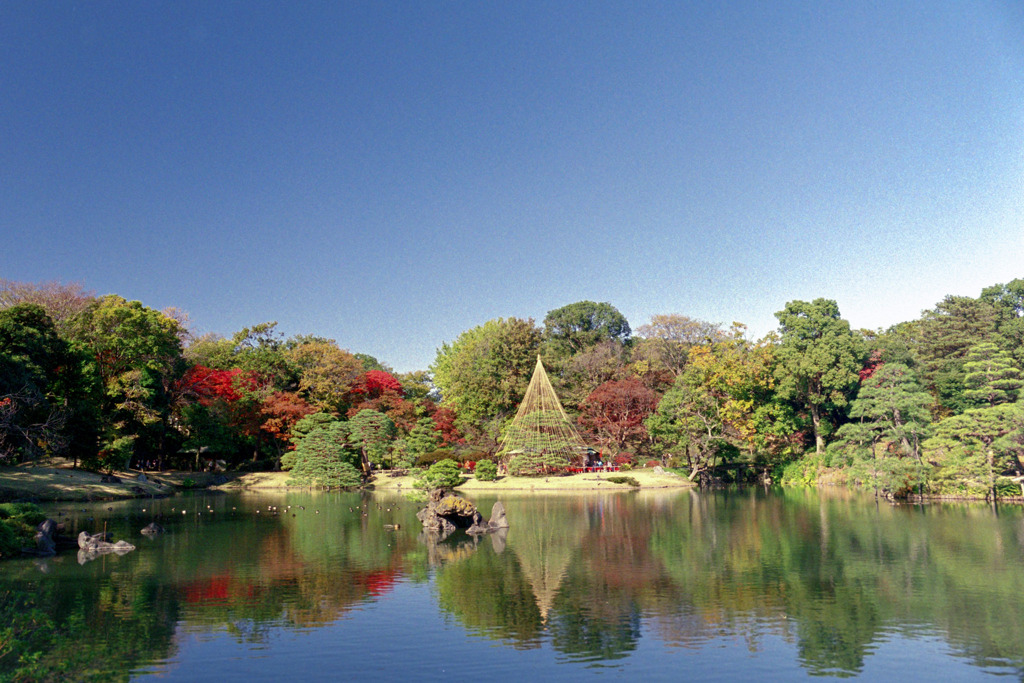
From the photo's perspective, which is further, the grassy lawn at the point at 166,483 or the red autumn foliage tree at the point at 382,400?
the red autumn foliage tree at the point at 382,400

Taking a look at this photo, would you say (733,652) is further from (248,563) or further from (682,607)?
(248,563)

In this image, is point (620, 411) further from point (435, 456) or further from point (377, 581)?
point (377, 581)

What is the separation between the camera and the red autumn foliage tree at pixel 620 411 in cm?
5403

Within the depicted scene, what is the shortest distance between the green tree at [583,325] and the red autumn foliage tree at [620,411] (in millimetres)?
17412

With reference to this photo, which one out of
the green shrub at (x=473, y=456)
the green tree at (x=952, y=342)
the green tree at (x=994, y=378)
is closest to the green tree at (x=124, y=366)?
the green shrub at (x=473, y=456)

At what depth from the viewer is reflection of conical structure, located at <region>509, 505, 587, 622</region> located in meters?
17.7

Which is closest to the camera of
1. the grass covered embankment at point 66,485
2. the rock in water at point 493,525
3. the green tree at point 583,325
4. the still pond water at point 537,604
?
the still pond water at point 537,604

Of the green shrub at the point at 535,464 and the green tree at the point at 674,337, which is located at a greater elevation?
the green tree at the point at 674,337

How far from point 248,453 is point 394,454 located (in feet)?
51.6

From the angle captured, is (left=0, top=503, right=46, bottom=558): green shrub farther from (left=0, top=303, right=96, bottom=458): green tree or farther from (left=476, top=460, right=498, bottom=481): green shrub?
(left=476, top=460, right=498, bottom=481): green shrub

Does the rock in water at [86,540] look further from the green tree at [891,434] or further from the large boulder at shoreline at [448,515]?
the green tree at [891,434]

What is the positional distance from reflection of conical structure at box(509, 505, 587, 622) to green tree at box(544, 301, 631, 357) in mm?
39616

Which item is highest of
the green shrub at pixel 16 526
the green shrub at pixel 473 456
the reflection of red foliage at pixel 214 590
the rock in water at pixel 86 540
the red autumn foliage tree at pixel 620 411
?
the red autumn foliage tree at pixel 620 411

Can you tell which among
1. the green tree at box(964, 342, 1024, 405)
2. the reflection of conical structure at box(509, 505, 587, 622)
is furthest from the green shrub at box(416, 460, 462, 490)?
the green tree at box(964, 342, 1024, 405)
